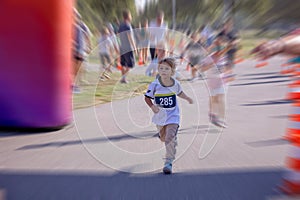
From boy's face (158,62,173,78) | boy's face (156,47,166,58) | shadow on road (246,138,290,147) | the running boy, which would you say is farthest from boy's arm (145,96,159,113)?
shadow on road (246,138,290,147)

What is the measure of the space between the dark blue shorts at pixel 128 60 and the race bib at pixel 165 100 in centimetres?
65

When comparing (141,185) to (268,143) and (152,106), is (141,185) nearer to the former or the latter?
(152,106)

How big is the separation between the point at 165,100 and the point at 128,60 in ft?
2.60

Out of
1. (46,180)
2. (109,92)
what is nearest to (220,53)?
(109,92)

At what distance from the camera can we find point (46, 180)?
15.0ft

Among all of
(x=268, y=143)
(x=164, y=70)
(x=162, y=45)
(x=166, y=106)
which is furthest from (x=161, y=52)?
(x=268, y=143)

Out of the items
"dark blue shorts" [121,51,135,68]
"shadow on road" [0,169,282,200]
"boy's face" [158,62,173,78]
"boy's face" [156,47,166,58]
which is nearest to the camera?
"shadow on road" [0,169,282,200]

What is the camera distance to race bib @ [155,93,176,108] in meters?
4.84

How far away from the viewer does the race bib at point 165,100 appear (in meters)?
4.84

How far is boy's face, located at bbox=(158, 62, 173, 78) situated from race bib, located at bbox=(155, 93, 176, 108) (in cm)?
23

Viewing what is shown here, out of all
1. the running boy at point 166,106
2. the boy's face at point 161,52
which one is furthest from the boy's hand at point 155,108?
the boy's face at point 161,52

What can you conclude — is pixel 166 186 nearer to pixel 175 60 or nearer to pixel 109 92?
pixel 175 60

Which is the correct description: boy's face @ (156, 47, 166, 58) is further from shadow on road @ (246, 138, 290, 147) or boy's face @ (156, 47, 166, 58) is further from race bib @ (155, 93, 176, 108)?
shadow on road @ (246, 138, 290, 147)

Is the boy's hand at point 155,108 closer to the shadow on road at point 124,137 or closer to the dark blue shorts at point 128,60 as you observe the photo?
the dark blue shorts at point 128,60
